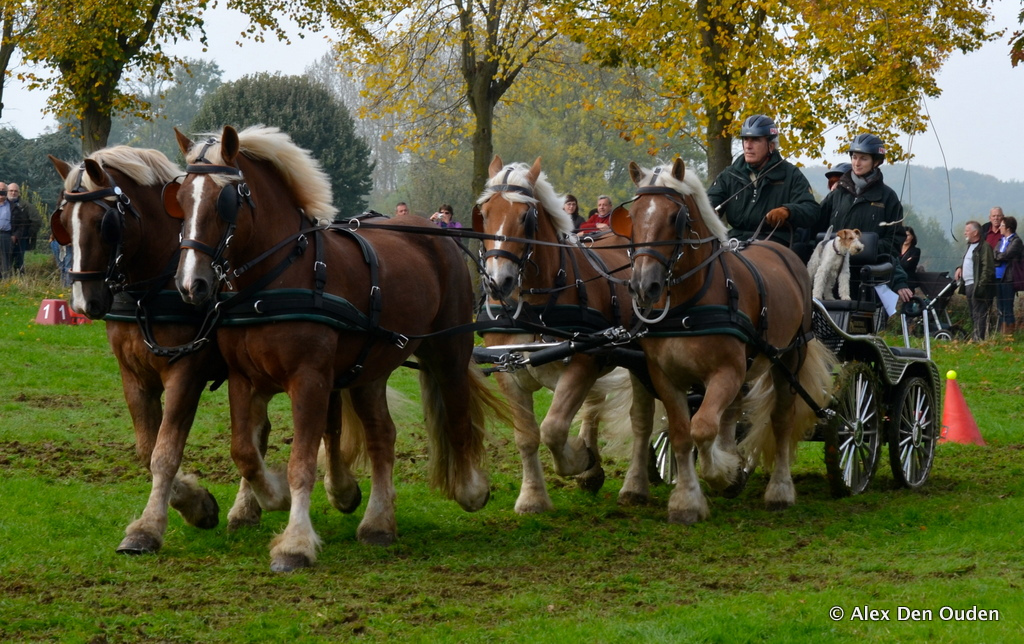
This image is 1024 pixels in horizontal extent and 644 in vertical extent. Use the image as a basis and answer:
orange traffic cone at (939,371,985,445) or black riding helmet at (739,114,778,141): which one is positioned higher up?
black riding helmet at (739,114,778,141)

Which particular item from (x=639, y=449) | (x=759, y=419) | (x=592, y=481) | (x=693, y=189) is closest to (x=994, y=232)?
(x=759, y=419)

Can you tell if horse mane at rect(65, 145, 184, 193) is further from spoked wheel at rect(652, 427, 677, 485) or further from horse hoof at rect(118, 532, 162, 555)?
spoked wheel at rect(652, 427, 677, 485)

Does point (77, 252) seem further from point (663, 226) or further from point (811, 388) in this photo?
point (811, 388)

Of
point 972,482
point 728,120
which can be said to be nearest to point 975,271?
point 728,120

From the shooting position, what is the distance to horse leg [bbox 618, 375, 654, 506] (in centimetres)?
793

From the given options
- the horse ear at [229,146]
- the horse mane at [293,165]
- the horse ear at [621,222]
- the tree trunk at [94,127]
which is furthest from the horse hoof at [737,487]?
the tree trunk at [94,127]

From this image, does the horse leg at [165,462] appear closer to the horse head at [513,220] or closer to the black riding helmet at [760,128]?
the horse head at [513,220]

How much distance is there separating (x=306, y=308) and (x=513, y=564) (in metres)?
1.67

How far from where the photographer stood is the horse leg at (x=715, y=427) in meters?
6.79

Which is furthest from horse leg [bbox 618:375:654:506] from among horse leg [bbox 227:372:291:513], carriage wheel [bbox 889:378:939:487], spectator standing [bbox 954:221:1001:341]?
spectator standing [bbox 954:221:1001:341]

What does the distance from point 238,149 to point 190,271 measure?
73 centimetres

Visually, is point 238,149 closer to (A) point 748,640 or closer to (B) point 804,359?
(A) point 748,640

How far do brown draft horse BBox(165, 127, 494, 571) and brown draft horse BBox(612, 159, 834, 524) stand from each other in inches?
47.2

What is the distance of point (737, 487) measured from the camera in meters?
7.93
